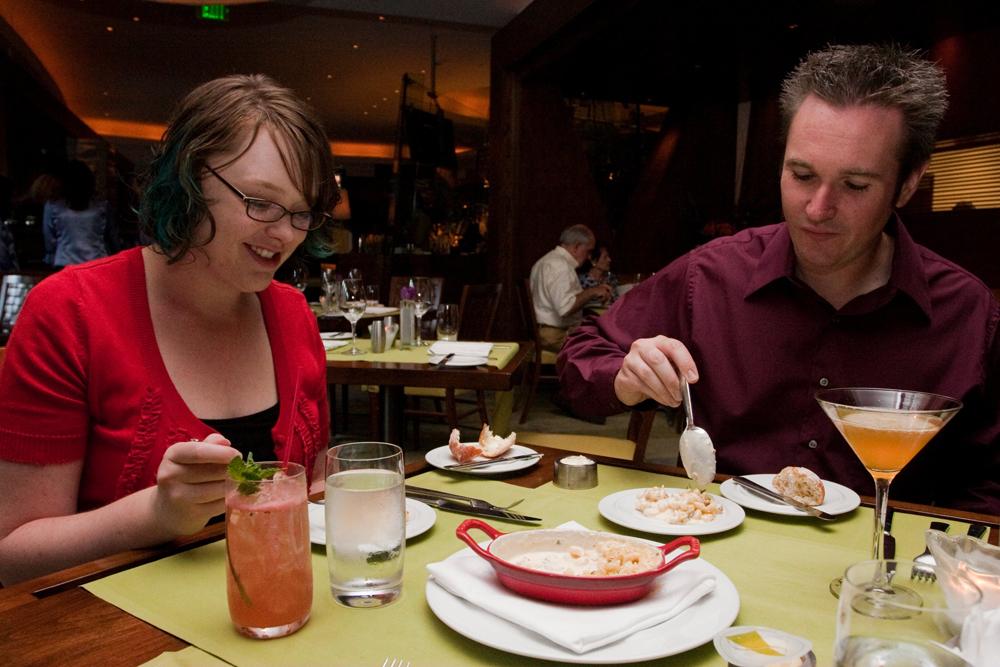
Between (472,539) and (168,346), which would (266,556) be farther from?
(168,346)

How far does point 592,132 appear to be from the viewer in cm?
898

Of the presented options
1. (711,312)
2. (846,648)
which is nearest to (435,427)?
(711,312)

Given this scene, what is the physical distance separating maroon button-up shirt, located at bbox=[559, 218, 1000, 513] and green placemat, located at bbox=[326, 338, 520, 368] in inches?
46.1

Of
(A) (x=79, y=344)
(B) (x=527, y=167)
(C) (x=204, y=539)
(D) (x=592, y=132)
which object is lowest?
(C) (x=204, y=539)

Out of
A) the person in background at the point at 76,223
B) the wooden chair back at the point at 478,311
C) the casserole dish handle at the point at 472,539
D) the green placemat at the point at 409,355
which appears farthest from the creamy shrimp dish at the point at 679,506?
the person in background at the point at 76,223

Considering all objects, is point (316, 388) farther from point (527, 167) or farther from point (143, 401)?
point (527, 167)

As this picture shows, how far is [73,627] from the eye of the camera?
81cm

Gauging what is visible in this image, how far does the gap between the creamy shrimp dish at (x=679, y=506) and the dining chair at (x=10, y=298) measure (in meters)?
4.41

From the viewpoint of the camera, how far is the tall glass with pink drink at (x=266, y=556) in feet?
2.66

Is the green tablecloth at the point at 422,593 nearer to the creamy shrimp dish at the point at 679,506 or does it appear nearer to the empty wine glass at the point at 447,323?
the creamy shrimp dish at the point at 679,506

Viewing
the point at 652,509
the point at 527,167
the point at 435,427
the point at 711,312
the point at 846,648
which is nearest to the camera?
the point at 846,648

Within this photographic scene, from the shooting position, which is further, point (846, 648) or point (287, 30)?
point (287, 30)

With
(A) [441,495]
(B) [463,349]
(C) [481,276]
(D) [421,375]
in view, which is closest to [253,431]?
(A) [441,495]

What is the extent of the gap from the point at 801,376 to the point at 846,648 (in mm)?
1252
